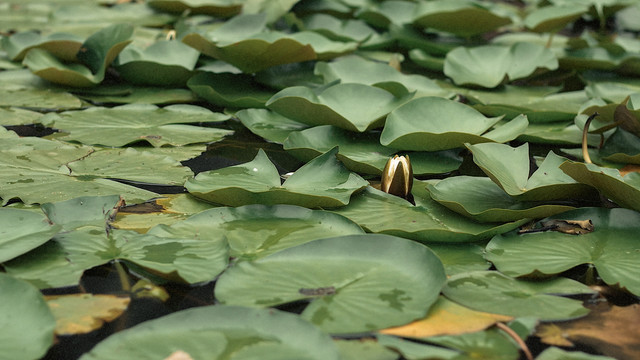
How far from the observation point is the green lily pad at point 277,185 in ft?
3.25

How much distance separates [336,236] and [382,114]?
1.70 ft

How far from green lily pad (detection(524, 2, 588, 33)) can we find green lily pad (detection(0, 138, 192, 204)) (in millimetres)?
1393

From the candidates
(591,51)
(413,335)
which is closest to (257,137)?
(413,335)

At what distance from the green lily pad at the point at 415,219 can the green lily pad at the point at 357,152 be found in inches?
4.2

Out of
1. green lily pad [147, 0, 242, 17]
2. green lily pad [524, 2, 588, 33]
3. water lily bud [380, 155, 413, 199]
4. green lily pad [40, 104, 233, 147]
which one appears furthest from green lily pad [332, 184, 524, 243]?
green lily pad [147, 0, 242, 17]

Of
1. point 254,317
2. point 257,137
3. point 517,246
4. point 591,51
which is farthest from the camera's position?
point 591,51

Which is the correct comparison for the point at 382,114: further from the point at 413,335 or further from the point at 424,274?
the point at 413,335

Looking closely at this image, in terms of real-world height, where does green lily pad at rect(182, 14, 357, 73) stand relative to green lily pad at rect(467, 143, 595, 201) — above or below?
above

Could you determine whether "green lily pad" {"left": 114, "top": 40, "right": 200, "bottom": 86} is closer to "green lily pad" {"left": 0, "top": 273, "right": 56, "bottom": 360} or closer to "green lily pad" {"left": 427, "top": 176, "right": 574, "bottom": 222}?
"green lily pad" {"left": 427, "top": 176, "right": 574, "bottom": 222}

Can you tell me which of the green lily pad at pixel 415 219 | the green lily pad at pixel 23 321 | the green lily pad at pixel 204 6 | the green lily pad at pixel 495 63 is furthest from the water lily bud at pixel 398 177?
the green lily pad at pixel 204 6

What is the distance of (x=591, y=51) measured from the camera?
1.99 meters

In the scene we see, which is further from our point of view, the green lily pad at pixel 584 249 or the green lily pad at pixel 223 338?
the green lily pad at pixel 584 249

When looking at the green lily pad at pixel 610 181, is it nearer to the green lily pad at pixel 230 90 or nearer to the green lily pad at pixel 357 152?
the green lily pad at pixel 357 152

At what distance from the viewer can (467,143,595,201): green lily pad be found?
3.28 feet
